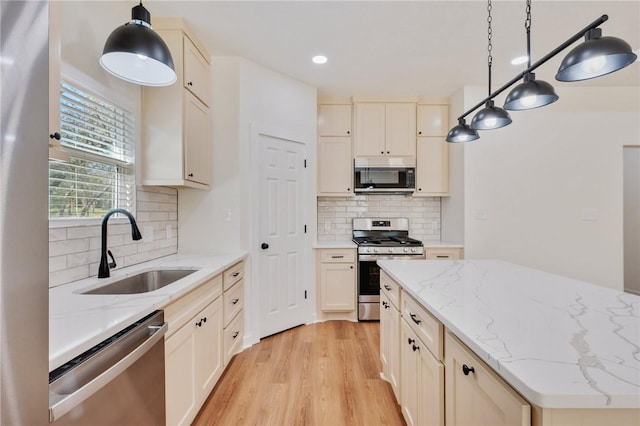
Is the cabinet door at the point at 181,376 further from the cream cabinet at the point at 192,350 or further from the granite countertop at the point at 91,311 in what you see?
the granite countertop at the point at 91,311

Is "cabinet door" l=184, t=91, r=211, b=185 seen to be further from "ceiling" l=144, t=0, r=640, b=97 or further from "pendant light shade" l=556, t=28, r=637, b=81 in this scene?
"pendant light shade" l=556, t=28, r=637, b=81

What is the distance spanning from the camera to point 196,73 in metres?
2.30

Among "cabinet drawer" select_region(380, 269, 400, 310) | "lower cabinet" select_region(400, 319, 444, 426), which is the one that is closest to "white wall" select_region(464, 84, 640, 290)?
"cabinet drawer" select_region(380, 269, 400, 310)

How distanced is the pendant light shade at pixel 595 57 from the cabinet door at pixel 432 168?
2423 mm

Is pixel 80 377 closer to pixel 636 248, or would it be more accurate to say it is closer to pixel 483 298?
pixel 483 298

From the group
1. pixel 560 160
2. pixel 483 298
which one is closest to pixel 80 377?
pixel 483 298

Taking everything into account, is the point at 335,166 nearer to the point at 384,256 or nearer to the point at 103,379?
the point at 384,256

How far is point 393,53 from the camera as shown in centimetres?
259

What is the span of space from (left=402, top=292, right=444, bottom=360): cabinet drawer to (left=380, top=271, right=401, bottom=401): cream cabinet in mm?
170

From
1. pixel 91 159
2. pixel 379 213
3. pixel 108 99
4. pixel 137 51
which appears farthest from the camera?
pixel 379 213

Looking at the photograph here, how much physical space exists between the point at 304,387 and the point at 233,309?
81cm

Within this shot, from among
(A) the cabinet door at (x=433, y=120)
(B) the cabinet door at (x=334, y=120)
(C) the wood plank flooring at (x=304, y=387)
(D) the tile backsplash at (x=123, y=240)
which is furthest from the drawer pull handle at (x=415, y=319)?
(A) the cabinet door at (x=433, y=120)

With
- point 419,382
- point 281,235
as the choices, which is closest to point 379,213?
point 281,235

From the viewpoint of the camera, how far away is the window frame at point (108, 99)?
56.0 inches
